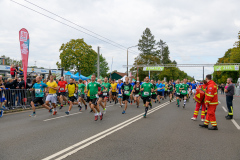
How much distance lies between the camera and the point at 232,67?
128ft

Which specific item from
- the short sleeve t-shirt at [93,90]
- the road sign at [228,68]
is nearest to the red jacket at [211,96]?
the short sleeve t-shirt at [93,90]

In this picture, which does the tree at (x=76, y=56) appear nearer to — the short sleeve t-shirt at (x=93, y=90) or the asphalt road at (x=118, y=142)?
the short sleeve t-shirt at (x=93, y=90)

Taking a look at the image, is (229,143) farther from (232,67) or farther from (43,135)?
(232,67)

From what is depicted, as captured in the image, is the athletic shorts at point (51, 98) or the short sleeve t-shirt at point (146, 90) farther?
the athletic shorts at point (51, 98)

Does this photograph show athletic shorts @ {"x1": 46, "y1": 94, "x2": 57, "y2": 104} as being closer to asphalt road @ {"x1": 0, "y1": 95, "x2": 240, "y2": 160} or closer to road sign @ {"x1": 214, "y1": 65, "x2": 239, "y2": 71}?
asphalt road @ {"x1": 0, "y1": 95, "x2": 240, "y2": 160}

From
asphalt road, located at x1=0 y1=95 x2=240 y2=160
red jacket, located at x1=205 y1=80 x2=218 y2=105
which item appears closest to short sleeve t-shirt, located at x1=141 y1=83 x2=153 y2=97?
asphalt road, located at x1=0 y1=95 x2=240 y2=160

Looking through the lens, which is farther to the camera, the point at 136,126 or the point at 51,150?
the point at 136,126

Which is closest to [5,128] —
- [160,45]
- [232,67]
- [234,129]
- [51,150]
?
[51,150]

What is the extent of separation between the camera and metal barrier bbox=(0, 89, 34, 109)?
11.6 meters

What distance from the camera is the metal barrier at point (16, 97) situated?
457 inches

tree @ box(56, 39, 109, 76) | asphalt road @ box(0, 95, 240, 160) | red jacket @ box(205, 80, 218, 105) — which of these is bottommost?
→ asphalt road @ box(0, 95, 240, 160)

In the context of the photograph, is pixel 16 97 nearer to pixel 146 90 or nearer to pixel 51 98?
pixel 51 98

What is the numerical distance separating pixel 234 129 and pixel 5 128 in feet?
25.2

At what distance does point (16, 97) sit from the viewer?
40.6 ft
